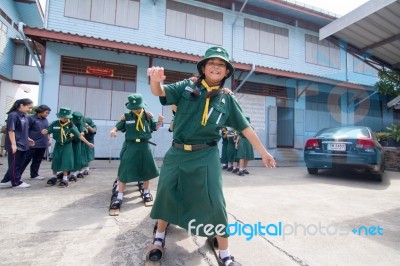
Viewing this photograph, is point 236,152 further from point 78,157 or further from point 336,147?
point 78,157

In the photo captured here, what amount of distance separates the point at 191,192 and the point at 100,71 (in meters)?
8.79

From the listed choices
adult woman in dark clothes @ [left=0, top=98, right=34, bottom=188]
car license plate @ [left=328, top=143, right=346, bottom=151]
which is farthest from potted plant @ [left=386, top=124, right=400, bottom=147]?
adult woman in dark clothes @ [left=0, top=98, right=34, bottom=188]

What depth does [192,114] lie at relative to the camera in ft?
6.95

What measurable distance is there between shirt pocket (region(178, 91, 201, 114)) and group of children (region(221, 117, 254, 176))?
4648 mm

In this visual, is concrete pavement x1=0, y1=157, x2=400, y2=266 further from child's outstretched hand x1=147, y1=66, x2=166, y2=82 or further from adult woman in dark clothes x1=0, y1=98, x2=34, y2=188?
child's outstretched hand x1=147, y1=66, x2=166, y2=82

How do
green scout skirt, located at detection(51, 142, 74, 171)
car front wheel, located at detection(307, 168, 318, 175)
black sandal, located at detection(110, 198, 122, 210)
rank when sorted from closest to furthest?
black sandal, located at detection(110, 198, 122, 210)
green scout skirt, located at detection(51, 142, 74, 171)
car front wheel, located at detection(307, 168, 318, 175)

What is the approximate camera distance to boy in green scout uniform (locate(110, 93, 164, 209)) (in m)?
3.61

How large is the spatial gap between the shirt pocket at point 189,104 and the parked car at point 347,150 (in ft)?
16.5

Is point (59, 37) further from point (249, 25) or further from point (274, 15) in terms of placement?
point (274, 15)

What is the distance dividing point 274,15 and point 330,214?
473 inches

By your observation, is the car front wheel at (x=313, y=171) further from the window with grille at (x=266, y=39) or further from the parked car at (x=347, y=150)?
the window with grille at (x=266, y=39)

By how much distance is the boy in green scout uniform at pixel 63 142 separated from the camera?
4.75 m

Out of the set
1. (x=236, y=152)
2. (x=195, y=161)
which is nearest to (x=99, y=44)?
(x=236, y=152)

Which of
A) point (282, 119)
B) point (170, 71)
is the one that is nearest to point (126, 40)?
point (170, 71)
